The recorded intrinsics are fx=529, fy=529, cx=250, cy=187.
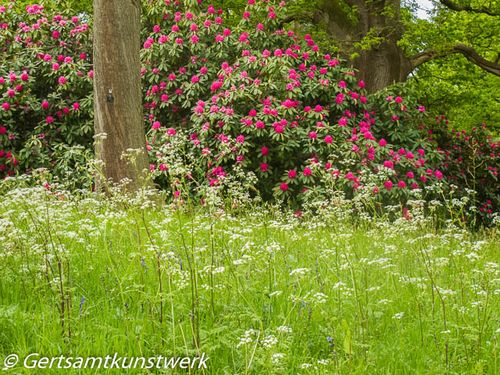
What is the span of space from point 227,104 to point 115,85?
9.06 ft

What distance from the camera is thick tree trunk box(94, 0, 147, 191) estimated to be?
7098 mm

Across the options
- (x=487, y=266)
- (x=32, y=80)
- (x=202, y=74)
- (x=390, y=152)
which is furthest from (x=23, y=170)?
(x=487, y=266)

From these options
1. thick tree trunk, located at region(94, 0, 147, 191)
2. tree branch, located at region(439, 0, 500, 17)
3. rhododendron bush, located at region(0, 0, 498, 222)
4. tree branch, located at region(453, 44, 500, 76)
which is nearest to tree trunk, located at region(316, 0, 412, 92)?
rhododendron bush, located at region(0, 0, 498, 222)

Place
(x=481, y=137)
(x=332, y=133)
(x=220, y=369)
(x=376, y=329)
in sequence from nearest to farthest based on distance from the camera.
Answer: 1. (x=220, y=369)
2. (x=376, y=329)
3. (x=332, y=133)
4. (x=481, y=137)

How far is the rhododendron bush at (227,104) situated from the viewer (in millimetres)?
9211

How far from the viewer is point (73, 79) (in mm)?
10625

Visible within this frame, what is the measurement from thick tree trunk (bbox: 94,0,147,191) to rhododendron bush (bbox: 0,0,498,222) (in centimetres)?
200

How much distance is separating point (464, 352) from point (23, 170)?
965 cm

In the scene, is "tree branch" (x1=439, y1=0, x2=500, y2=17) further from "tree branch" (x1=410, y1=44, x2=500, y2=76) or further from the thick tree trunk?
the thick tree trunk

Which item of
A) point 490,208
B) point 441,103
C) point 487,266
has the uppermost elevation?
point 441,103

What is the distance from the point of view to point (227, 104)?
9.53 meters

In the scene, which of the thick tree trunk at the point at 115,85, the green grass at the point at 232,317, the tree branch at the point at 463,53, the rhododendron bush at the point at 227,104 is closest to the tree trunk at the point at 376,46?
the tree branch at the point at 463,53

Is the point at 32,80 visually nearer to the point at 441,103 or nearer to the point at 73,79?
the point at 73,79

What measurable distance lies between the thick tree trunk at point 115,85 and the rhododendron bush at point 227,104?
2.00m
